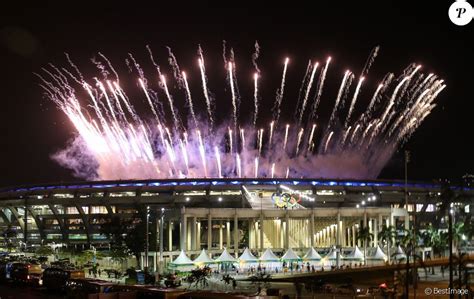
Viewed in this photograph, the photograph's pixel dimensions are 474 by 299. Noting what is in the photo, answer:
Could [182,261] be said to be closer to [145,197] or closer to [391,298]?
[391,298]

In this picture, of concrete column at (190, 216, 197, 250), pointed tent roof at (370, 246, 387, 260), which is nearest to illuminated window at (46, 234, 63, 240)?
concrete column at (190, 216, 197, 250)

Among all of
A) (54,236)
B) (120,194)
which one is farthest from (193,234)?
(54,236)

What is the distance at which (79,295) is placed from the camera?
38.1 m

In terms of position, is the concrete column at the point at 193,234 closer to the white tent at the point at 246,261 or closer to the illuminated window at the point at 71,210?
the white tent at the point at 246,261

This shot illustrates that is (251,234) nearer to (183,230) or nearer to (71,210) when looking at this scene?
(183,230)

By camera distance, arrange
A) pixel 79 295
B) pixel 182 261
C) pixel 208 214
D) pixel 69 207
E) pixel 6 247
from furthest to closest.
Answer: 1. pixel 69 207
2. pixel 6 247
3. pixel 208 214
4. pixel 182 261
5. pixel 79 295

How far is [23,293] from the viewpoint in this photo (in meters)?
46.8

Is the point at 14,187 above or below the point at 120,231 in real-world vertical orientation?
above

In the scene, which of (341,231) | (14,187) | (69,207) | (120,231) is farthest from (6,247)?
(341,231)

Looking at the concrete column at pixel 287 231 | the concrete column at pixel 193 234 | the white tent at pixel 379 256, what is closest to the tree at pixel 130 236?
the concrete column at pixel 193 234

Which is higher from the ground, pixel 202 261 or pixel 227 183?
pixel 227 183

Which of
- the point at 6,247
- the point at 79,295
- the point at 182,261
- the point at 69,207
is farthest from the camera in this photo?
the point at 69,207

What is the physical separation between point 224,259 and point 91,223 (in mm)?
72413

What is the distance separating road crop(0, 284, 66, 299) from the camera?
143 ft
